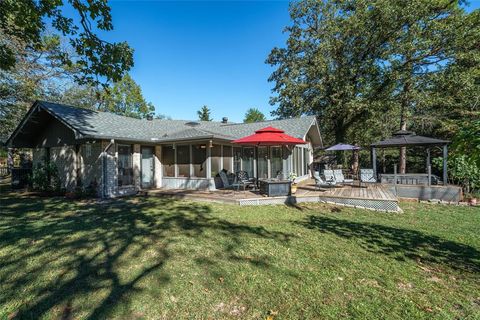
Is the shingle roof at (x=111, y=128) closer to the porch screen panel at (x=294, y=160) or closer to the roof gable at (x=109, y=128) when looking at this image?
the roof gable at (x=109, y=128)

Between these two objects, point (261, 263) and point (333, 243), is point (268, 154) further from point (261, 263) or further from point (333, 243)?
point (261, 263)

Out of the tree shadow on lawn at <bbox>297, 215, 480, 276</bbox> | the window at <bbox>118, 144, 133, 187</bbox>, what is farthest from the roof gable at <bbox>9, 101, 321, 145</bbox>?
the tree shadow on lawn at <bbox>297, 215, 480, 276</bbox>

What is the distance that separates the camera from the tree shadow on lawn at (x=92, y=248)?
3.04 m

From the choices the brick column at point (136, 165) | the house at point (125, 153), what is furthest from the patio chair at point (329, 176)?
the brick column at point (136, 165)

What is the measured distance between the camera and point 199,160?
11.4 meters

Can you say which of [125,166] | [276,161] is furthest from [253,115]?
[125,166]

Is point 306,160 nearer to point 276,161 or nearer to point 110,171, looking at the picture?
point 276,161

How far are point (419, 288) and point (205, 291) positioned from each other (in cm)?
298

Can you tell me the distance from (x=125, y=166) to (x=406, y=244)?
11229 millimetres

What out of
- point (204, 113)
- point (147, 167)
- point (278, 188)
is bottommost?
point (278, 188)

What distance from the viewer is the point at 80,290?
3129 mm

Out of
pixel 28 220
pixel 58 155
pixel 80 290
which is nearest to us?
pixel 80 290

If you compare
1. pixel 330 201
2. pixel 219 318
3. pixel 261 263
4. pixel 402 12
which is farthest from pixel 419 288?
pixel 402 12

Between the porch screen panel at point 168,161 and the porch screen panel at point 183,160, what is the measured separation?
0.42 m
